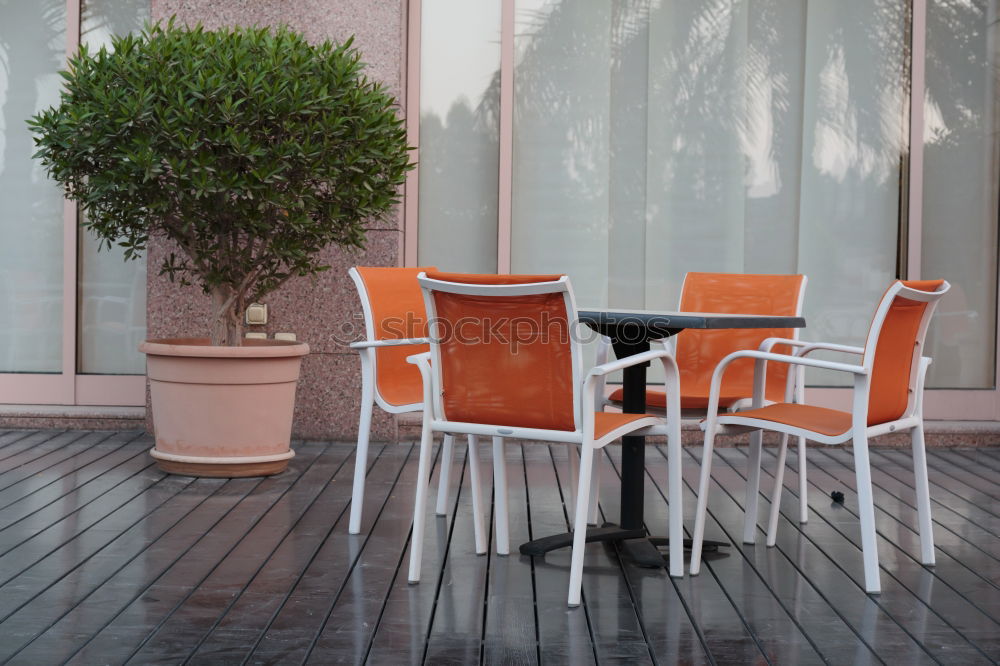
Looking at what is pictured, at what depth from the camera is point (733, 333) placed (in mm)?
4129

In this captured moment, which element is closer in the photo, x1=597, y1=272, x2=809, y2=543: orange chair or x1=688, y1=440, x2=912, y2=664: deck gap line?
x1=688, y1=440, x2=912, y2=664: deck gap line

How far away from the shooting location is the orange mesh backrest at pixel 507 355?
2.79 metres

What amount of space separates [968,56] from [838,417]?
12.5 feet

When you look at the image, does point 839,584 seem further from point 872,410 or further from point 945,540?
point 945,540

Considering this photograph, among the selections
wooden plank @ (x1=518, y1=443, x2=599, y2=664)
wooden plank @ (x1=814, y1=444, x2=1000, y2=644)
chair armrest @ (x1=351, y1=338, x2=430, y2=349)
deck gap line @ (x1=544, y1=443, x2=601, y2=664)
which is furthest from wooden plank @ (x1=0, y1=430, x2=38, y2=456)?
wooden plank @ (x1=814, y1=444, x2=1000, y2=644)

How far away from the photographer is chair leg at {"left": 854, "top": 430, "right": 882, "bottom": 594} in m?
2.93

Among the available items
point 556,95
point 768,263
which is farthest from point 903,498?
point 556,95

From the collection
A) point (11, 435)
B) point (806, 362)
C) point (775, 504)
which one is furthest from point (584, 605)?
point (11, 435)

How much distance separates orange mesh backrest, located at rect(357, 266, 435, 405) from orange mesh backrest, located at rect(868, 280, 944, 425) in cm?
159

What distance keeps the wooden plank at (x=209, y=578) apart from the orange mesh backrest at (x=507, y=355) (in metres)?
0.77

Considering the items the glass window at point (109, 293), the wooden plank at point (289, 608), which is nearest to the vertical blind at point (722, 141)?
the glass window at point (109, 293)

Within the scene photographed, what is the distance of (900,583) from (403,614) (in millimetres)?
1451

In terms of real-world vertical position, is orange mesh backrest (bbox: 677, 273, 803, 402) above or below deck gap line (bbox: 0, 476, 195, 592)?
above

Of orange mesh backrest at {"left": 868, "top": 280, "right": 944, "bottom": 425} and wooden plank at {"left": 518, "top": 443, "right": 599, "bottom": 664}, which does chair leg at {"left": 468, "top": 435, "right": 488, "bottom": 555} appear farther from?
orange mesh backrest at {"left": 868, "top": 280, "right": 944, "bottom": 425}
